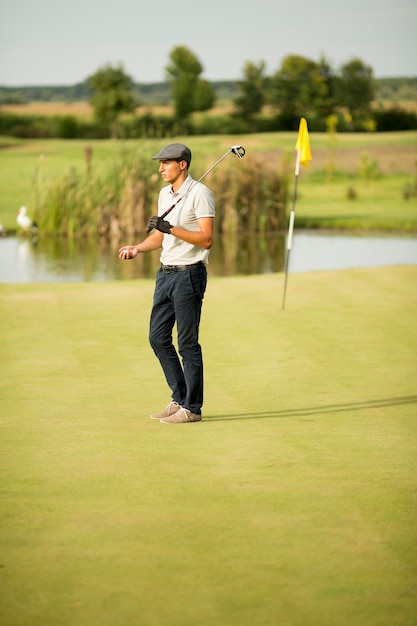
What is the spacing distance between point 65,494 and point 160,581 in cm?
129

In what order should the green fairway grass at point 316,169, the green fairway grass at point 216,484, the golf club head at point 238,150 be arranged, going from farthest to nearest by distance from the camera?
the green fairway grass at point 316,169 < the golf club head at point 238,150 < the green fairway grass at point 216,484

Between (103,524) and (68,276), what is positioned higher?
(103,524)

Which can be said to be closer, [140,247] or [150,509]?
[150,509]

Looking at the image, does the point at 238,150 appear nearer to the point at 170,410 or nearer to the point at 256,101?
the point at 170,410

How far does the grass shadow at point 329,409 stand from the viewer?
24.6 ft

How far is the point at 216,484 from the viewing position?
5719 millimetres

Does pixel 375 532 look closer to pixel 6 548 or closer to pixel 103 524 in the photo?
pixel 103 524

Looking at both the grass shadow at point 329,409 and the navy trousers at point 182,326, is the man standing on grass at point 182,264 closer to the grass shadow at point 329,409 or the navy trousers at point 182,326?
the navy trousers at point 182,326

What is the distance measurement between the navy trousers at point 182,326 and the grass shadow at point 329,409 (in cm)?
31

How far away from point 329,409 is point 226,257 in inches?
672

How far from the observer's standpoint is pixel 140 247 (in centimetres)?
702

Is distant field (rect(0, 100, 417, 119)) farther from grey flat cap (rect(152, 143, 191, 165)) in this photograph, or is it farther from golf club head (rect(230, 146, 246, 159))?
grey flat cap (rect(152, 143, 191, 165))

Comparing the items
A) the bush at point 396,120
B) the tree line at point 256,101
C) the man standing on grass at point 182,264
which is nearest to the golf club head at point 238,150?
the man standing on grass at point 182,264

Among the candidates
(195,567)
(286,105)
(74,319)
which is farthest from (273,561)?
(286,105)
